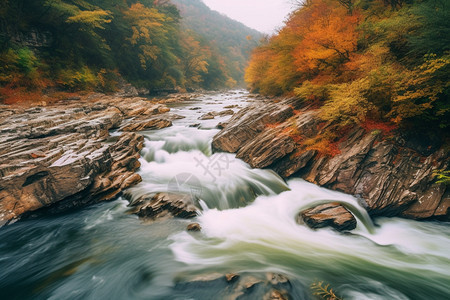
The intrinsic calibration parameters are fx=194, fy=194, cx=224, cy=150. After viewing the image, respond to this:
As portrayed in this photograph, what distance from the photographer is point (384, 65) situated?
331 inches

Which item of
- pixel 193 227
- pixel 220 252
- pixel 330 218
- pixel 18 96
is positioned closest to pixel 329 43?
pixel 330 218

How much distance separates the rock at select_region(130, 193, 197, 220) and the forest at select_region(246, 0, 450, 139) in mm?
7826

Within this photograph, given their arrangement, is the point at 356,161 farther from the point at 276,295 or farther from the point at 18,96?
the point at 18,96

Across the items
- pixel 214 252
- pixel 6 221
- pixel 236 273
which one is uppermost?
pixel 236 273

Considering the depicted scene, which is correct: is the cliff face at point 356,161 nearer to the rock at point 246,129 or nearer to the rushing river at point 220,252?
the rock at point 246,129

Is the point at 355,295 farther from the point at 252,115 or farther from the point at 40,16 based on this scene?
the point at 40,16

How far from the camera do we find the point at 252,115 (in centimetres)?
1244

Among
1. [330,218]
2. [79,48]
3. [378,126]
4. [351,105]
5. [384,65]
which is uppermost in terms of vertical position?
[384,65]

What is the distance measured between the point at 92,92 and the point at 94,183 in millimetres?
19431

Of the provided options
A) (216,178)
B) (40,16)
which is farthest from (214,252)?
(40,16)

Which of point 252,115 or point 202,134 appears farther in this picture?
point 202,134

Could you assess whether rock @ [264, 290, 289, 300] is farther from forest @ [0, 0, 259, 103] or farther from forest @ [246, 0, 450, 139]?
forest @ [0, 0, 259, 103]

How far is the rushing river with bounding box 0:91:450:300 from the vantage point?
14.7 feet

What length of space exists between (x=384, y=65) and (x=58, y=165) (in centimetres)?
1370
